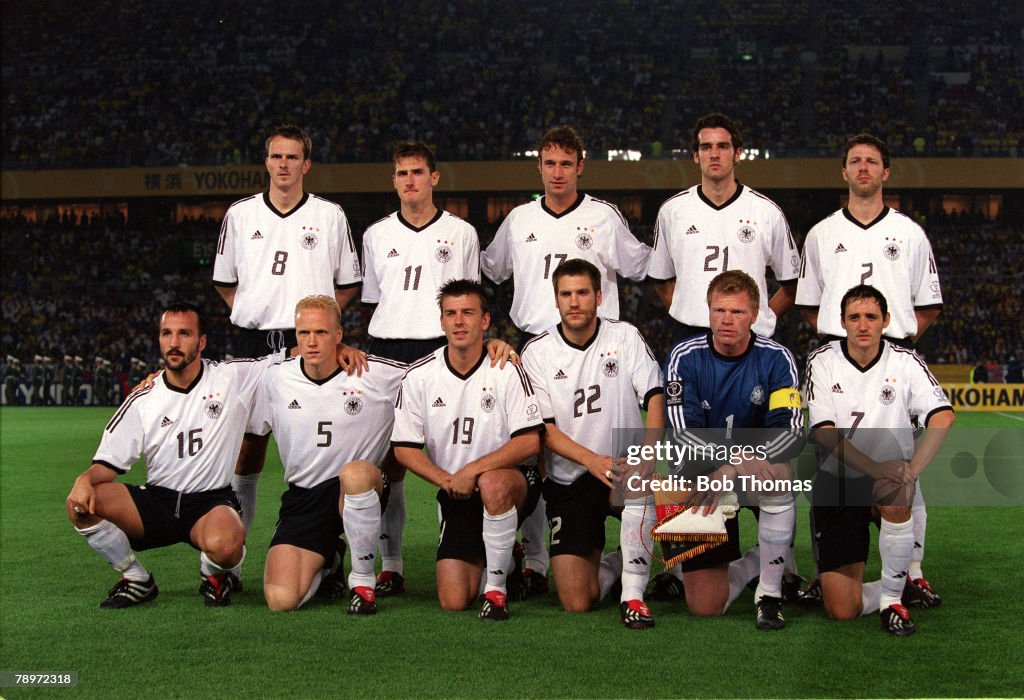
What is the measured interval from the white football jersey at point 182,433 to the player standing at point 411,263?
0.88m

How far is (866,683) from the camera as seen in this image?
3.71 m

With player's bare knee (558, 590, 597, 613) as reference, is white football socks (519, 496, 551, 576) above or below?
above

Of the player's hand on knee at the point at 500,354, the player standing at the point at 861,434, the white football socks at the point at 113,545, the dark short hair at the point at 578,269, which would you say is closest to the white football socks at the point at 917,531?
the player standing at the point at 861,434

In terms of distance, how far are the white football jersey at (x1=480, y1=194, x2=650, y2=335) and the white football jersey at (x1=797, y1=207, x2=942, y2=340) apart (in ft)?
3.26

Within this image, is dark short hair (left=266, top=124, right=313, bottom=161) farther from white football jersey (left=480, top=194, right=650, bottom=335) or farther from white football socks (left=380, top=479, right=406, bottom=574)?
white football socks (left=380, top=479, right=406, bottom=574)

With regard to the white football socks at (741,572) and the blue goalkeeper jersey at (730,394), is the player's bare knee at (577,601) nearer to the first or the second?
the white football socks at (741,572)

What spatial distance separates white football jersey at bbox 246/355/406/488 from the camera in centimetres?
533

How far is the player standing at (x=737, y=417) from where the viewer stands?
183 inches

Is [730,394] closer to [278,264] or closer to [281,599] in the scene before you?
[281,599]

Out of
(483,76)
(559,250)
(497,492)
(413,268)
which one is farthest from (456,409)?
(483,76)

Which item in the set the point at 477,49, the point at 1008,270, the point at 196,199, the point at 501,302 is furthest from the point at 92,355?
the point at 1008,270

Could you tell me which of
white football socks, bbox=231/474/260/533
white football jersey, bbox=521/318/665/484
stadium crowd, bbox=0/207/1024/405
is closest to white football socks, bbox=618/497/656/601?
white football jersey, bbox=521/318/665/484

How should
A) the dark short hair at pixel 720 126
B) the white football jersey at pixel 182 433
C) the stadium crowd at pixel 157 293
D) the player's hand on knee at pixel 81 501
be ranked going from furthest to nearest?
the stadium crowd at pixel 157 293
the dark short hair at pixel 720 126
the white football jersey at pixel 182 433
the player's hand on knee at pixel 81 501

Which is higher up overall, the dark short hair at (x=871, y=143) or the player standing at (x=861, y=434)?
the dark short hair at (x=871, y=143)
